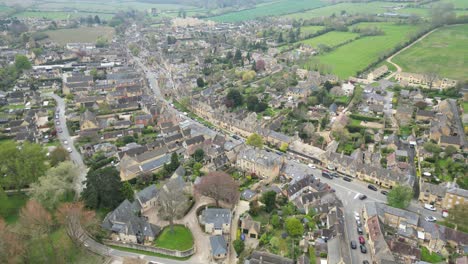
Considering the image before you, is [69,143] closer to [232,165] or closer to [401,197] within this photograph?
[232,165]

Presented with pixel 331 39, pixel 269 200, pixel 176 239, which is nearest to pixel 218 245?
pixel 176 239

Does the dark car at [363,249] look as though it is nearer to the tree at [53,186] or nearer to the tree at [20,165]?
the tree at [53,186]

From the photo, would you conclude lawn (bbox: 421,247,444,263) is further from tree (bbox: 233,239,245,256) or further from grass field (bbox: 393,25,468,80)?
grass field (bbox: 393,25,468,80)

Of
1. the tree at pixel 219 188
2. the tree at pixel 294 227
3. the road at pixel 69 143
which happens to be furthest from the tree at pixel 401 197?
the road at pixel 69 143

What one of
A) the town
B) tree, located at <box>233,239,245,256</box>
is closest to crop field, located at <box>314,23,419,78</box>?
the town

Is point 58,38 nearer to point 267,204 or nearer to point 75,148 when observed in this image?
point 75,148

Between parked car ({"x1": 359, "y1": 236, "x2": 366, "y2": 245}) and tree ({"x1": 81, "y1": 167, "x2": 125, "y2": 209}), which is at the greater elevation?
tree ({"x1": 81, "y1": 167, "x2": 125, "y2": 209})

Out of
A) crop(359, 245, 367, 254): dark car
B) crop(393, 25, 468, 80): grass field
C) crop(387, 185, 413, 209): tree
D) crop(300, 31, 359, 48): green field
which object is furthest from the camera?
crop(300, 31, 359, 48): green field
